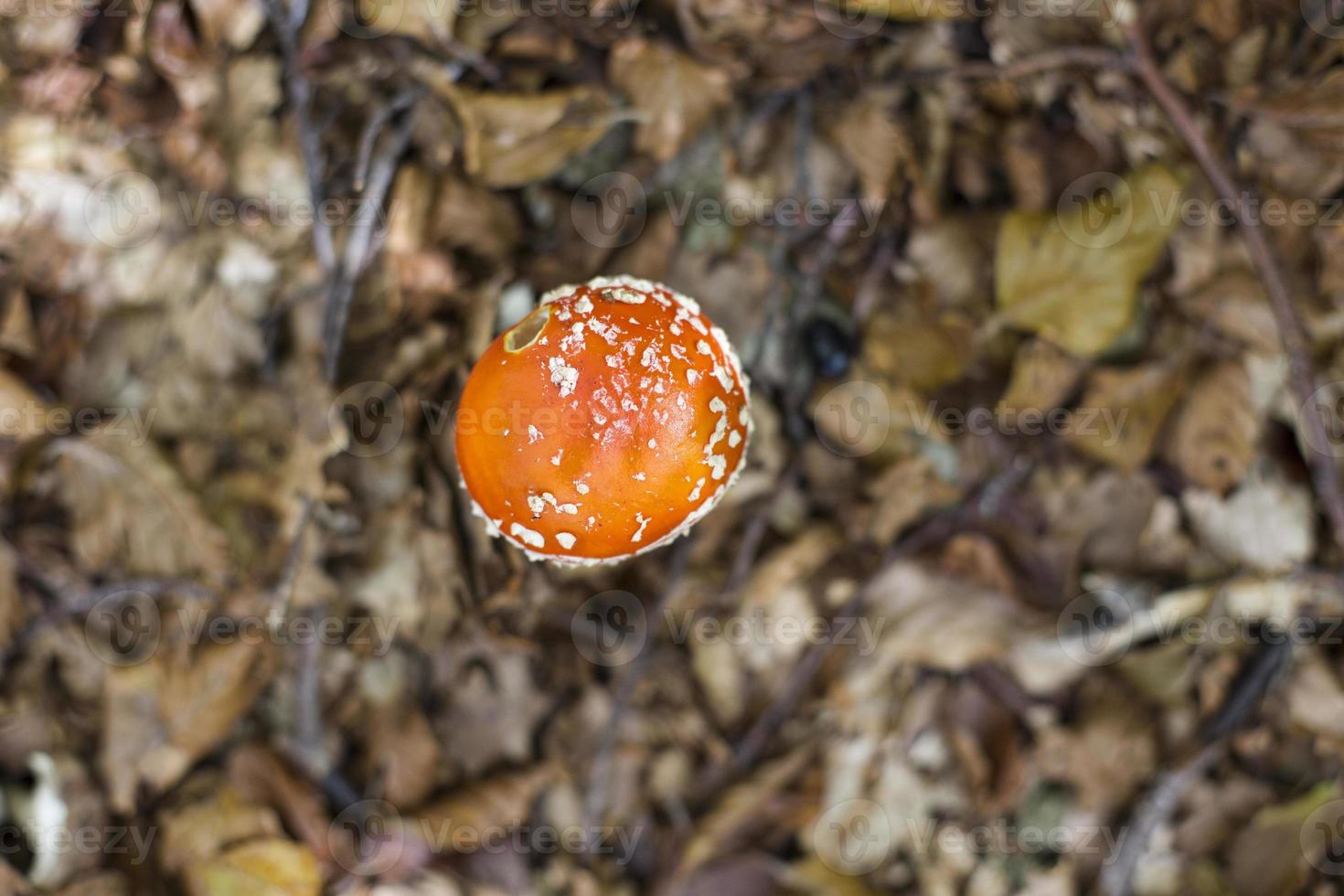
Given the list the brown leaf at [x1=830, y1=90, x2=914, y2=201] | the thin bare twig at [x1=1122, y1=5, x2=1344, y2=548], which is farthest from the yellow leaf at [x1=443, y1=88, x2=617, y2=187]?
the thin bare twig at [x1=1122, y1=5, x2=1344, y2=548]

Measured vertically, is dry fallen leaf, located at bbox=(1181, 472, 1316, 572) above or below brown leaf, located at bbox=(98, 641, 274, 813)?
above

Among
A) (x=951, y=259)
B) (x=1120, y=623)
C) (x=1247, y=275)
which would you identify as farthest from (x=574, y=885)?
(x=1247, y=275)

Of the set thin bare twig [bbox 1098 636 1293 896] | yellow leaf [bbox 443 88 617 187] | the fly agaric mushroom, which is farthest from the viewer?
thin bare twig [bbox 1098 636 1293 896]

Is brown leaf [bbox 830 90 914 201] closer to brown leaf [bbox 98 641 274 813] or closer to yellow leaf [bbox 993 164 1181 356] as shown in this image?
yellow leaf [bbox 993 164 1181 356]

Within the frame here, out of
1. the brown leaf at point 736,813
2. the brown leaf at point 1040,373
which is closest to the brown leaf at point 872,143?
the brown leaf at point 1040,373

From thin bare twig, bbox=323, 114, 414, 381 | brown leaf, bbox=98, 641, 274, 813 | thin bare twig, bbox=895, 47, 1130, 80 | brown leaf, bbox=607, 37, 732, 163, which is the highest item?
thin bare twig, bbox=895, 47, 1130, 80

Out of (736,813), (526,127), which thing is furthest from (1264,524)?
(526,127)
